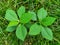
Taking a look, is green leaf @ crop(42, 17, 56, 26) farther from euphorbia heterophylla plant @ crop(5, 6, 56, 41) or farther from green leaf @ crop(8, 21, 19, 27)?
green leaf @ crop(8, 21, 19, 27)

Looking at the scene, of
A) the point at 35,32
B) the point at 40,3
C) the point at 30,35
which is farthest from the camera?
the point at 40,3

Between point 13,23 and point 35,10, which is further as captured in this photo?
point 35,10

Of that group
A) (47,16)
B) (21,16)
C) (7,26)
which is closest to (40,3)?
(47,16)

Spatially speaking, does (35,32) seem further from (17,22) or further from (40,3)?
(40,3)

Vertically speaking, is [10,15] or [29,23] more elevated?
[10,15]

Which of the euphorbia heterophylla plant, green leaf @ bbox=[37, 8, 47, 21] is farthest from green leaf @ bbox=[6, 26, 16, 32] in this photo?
green leaf @ bbox=[37, 8, 47, 21]

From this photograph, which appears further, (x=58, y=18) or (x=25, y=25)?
(x=58, y=18)

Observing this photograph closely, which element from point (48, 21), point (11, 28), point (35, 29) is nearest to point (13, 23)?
point (11, 28)

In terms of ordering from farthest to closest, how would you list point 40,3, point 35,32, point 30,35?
point 40,3 → point 30,35 → point 35,32

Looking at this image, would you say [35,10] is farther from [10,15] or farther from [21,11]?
[10,15]
